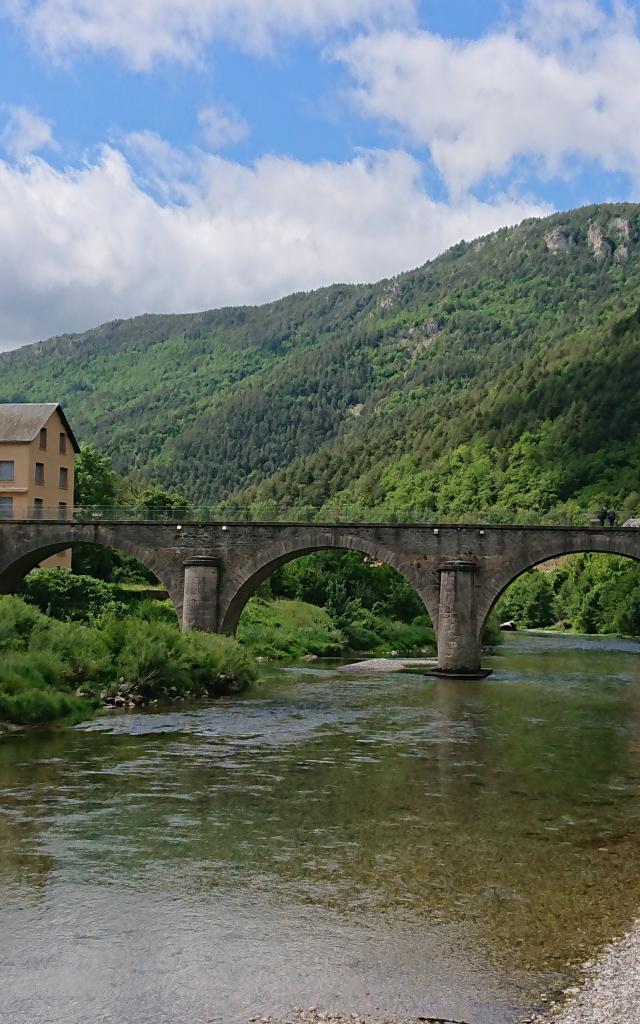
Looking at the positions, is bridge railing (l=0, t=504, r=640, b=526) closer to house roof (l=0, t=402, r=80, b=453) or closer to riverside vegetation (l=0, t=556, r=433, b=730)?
riverside vegetation (l=0, t=556, r=433, b=730)

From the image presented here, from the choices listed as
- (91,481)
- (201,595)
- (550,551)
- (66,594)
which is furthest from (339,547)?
(91,481)

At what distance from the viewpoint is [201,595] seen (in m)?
50.1

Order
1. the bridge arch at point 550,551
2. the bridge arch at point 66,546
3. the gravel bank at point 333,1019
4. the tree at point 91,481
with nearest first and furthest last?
the gravel bank at point 333,1019
the bridge arch at point 550,551
the bridge arch at point 66,546
the tree at point 91,481

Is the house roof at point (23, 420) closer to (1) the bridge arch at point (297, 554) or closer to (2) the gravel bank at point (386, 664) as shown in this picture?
(1) the bridge arch at point (297, 554)

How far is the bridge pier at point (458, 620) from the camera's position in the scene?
47500 millimetres

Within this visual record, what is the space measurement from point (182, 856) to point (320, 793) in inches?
211

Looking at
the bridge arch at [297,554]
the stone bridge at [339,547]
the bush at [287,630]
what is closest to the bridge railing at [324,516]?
the stone bridge at [339,547]

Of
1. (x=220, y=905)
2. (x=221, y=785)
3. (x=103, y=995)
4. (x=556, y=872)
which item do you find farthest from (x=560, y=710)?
(x=103, y=995)

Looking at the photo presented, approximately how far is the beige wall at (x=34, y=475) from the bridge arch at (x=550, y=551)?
79.7 ft

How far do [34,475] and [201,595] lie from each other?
16574 millimetres

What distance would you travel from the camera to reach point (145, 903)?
13.9m

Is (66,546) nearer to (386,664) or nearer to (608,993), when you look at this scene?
(386,664)

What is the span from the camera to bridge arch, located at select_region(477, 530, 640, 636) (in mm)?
46781

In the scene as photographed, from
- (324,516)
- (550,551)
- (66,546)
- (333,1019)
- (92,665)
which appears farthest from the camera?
(66,546)
